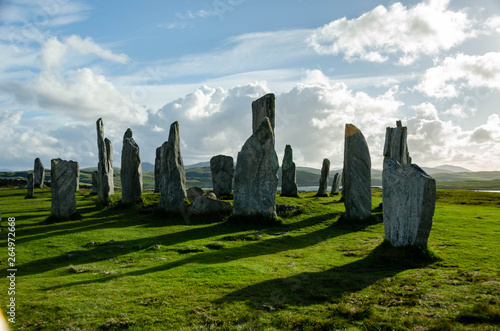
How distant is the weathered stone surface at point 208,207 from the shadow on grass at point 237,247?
2.08 metres

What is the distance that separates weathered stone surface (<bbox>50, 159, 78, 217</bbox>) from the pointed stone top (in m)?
18.1

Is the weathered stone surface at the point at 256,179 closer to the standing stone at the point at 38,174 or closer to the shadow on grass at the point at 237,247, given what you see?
the shadow on grass at the point at 237,247

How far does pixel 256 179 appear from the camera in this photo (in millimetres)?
20797

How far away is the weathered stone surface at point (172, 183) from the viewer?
77.5ft

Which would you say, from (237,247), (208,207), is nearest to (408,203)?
(237,247)

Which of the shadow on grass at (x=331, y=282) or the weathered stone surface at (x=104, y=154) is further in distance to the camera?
the weathered stone surface at (x=104, y=154)

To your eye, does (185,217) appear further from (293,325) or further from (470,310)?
(470,310)

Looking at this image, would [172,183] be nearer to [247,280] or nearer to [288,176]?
[247,280]

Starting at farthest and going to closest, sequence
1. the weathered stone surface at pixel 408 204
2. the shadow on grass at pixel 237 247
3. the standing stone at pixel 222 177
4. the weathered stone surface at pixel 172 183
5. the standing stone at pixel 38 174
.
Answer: the standing stone at pixel 38 174 → the standing stone at pixel 222 177 → the weathered stone surface at pixel 172 183 → the weathered stone surface at pixel 408 204 → the shadow on grass at pixel 237 247

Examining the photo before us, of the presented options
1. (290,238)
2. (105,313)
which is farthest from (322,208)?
(105,313)

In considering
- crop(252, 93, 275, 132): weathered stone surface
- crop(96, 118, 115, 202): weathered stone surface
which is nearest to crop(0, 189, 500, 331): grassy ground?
crop(252, 93, 275, 132): weathered stone surface

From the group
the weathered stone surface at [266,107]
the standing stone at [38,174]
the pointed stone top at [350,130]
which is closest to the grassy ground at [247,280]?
the pointed stone top at [350,130]

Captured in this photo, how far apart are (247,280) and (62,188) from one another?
669 inches

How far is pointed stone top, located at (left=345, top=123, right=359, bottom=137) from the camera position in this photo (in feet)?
70.9
